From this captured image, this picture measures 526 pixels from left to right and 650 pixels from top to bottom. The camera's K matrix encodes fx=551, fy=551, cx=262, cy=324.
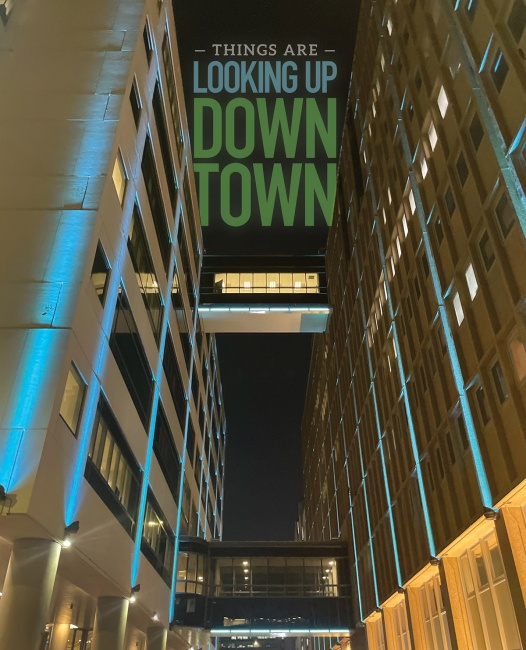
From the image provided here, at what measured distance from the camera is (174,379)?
36062 mm

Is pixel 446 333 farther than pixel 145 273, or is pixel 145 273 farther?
pixel 145 273

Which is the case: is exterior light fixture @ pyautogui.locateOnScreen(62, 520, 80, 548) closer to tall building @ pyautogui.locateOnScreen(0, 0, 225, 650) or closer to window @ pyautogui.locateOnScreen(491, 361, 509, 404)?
tall building @ pyautogui.locateOnScreen(0, 0, 225, 650)

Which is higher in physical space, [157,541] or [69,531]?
[157,541]

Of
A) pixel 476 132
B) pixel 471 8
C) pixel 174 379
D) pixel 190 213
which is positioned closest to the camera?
pixel 476 132

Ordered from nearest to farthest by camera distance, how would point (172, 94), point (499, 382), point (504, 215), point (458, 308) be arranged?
1. point (504, 215)
2. point (499, 382)
3. point (458, 308)
4. point (172, 94)

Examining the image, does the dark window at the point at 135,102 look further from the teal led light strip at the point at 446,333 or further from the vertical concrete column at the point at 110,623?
the vertical concrete column at the point at 110,623

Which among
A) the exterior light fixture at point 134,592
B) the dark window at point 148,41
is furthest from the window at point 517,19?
the exterior light fixture at point 134,592

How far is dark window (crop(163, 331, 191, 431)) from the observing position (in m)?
33.7

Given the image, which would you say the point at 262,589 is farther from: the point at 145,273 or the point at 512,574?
the point at 512,574

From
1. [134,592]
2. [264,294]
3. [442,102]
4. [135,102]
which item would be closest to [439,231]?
[442,102]

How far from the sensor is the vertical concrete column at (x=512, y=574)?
15.0m

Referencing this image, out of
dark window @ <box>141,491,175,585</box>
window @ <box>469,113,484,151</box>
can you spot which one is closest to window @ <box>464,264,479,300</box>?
window @ <box>469,113,484,151</box>

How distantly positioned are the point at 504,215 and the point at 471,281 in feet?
9.83

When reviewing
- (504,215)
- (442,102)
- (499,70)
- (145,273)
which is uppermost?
(442,102)
